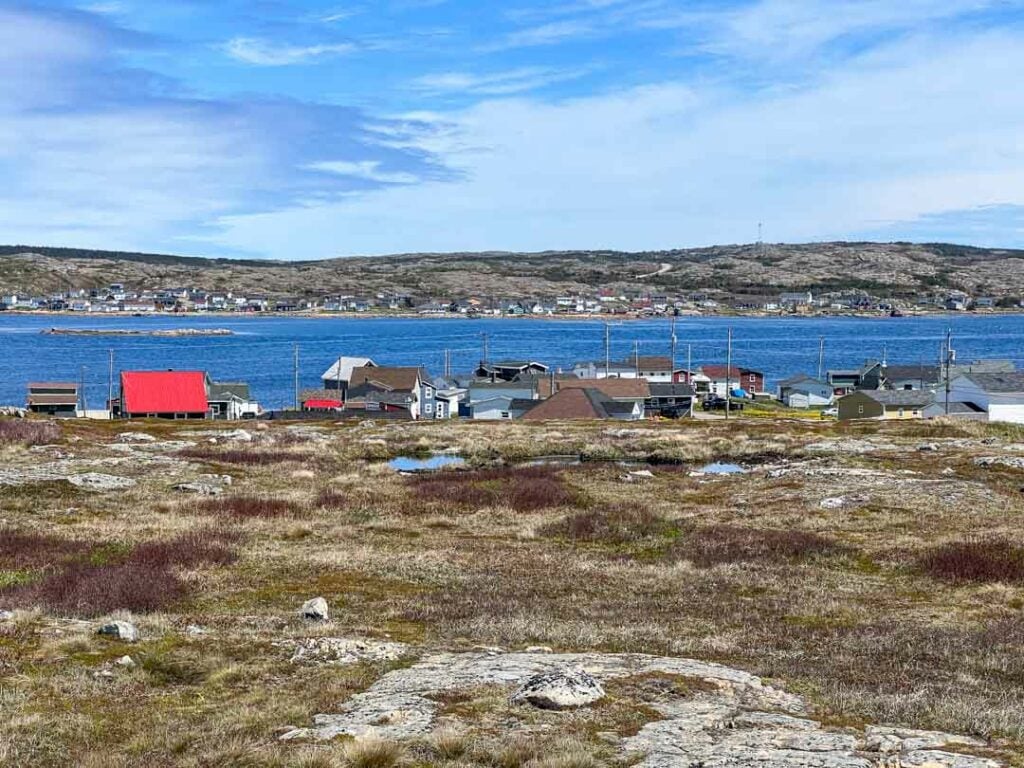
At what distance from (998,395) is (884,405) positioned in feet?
35.8

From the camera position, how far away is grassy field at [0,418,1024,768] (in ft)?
40.9

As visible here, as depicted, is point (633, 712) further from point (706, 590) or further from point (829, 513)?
point (829, 513)

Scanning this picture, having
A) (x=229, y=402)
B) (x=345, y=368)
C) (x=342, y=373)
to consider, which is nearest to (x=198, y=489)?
(x=229, y=402)

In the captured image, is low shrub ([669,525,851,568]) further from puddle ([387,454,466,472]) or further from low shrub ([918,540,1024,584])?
puddle ([387,454,466,472])

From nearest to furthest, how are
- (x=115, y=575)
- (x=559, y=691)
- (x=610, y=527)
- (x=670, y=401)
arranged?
(x=559, y=691)
(x=115, y=575)
(x=610, y=527)
(x=670, y=401)

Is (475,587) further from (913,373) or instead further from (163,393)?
(913,373)

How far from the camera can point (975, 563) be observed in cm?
2631

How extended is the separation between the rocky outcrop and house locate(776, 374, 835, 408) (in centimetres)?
10375

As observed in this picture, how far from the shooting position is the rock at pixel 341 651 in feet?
51.6

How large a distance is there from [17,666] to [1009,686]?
15061 mm

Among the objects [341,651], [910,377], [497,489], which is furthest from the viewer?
[910,377]

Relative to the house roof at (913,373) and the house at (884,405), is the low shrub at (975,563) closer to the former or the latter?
the house at (884,405)

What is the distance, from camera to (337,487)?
148 feet

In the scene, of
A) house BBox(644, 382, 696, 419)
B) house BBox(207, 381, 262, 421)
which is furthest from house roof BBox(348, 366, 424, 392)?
house BBox(644, 382, 696, 419)
